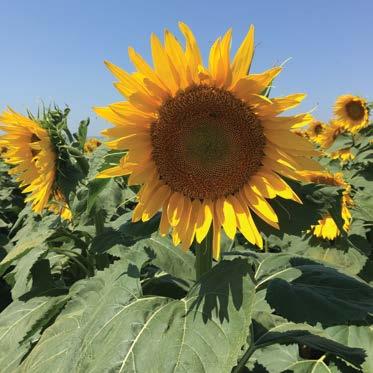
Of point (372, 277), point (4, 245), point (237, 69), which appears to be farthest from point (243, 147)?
point (4, 245)

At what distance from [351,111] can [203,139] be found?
713 centimetres

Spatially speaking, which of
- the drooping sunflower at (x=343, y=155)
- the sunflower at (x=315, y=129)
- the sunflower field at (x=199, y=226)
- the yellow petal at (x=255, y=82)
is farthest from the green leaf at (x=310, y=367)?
the sunflower at (x=315, y=129)

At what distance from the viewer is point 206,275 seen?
1.74m

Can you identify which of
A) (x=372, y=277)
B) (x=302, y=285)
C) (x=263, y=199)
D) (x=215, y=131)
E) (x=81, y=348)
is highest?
(x=215, y=131)

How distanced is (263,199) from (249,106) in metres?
0.36

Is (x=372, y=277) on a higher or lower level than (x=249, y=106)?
lower

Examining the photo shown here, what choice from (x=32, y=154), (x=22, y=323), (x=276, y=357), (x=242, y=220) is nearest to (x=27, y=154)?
(x=32, y=154)

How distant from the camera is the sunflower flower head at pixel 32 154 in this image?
9.20 ft

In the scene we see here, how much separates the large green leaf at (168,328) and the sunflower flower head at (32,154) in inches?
44.4

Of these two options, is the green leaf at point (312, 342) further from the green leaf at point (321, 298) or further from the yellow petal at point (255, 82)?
the yellow petal at point (255, 82)

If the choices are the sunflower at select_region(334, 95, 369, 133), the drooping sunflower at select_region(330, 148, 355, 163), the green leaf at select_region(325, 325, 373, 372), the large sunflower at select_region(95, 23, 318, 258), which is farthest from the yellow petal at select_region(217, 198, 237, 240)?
the sunflower at select_region(334, 95, 369, 133)

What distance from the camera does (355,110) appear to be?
8.38 meters

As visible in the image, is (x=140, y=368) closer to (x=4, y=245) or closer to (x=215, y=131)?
(x=215, y=131)

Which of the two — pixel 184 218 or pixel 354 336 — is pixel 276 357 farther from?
pixel 184 218
